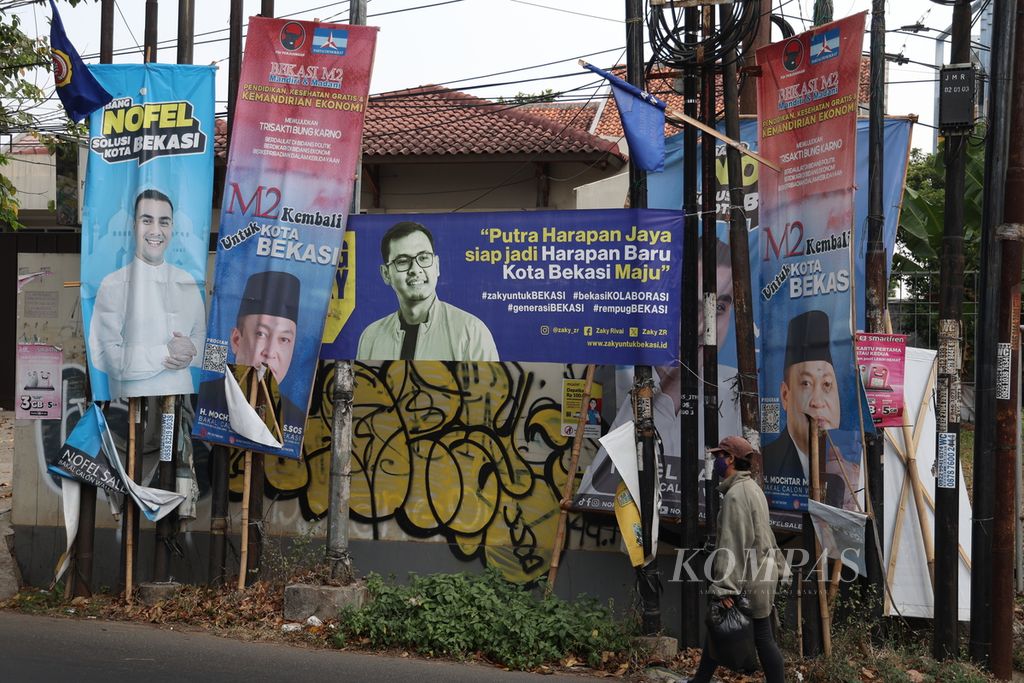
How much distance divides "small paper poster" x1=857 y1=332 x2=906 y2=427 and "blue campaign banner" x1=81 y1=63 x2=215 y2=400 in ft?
19.0

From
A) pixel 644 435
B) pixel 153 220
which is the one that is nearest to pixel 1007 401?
pixel 644 435

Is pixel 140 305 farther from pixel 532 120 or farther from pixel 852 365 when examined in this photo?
pixel 532 120

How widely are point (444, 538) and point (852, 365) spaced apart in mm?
4053

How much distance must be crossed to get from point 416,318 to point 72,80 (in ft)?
12.4

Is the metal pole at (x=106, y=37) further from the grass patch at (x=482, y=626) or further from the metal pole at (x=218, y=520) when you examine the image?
the grass patch at (x=482, y=626)

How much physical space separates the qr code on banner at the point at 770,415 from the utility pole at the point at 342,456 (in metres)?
3.57

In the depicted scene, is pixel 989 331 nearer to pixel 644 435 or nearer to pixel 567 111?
pixel 644 435

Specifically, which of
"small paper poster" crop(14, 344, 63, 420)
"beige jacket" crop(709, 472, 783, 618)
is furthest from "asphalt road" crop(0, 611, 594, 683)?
"small paper poster" crop(14, 344, 63, 420)

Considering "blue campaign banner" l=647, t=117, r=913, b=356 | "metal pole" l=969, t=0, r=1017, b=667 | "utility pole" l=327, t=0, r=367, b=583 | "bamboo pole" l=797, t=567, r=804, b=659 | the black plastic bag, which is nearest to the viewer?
the black plastic bag

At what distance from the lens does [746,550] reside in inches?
241

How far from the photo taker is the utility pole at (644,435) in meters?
8.11

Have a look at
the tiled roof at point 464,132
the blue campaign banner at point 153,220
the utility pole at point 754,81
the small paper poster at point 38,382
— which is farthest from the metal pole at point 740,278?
the tiled roof at point 464,132

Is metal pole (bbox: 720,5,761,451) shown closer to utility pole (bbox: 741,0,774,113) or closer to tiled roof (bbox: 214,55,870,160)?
utility pole (bbox: 741,0,774,113)

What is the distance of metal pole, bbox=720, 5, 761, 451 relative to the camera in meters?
7.81
